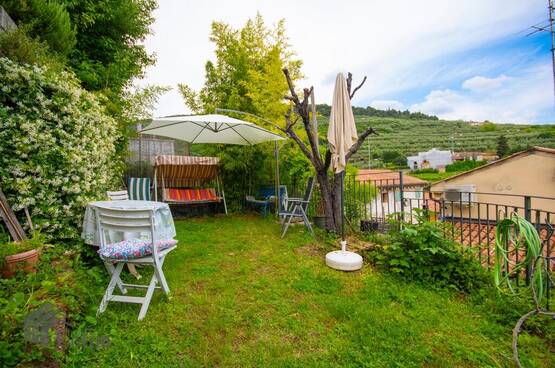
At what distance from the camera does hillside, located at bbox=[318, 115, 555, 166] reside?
121 feet

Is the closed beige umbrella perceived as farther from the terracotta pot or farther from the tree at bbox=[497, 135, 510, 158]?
the tree at bbox=[497, 135, 510, 158]

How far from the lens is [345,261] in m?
3.14

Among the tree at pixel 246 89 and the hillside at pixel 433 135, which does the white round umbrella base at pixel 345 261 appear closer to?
the tree at pixel 246 89

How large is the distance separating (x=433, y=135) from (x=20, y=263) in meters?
51.2

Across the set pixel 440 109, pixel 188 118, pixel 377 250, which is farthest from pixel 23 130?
pixel 440 109

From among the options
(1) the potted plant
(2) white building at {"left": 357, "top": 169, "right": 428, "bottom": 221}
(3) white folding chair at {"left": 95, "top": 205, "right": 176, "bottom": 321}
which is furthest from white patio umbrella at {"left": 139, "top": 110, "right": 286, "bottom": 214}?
(1) the potted plant

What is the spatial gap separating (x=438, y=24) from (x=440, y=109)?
166 ft

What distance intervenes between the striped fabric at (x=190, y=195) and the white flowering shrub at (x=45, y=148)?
3.36m

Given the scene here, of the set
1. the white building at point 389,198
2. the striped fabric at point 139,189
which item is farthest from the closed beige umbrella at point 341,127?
the striped fabric at point 139,189

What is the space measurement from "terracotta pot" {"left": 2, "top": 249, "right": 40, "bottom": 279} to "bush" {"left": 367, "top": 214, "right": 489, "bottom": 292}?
3265 millimetres

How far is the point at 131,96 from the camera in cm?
548

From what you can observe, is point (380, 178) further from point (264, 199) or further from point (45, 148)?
point (45, 148)

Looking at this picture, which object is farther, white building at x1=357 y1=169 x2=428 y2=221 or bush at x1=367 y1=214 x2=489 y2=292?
white building at x1=357 y1=169 x2=428 y2=221

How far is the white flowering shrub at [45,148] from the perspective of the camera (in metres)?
2.29
